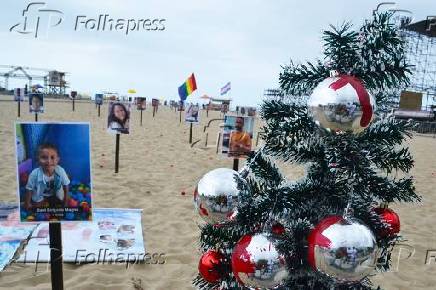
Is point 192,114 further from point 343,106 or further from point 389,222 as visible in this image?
point 343,106

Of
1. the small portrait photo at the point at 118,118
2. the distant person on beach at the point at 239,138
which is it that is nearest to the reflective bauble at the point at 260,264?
the distant person on beach at the point at 239,138

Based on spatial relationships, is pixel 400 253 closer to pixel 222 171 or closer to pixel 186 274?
pixel 186 274

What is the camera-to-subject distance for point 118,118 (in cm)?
771

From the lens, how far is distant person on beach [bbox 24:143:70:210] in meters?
2.38

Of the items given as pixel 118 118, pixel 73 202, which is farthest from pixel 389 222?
pixel 118 118

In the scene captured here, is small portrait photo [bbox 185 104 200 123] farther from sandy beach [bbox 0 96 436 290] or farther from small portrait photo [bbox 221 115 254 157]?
small portrait photo [bbox 221 115 254 157]

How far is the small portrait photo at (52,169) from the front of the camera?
2363 mm

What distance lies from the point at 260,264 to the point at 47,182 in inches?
57.8

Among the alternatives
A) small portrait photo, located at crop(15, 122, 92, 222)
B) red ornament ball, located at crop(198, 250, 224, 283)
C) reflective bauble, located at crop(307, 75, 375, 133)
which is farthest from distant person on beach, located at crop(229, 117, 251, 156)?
→ reflective bauble, located at crop(307, 75, 375, 133)

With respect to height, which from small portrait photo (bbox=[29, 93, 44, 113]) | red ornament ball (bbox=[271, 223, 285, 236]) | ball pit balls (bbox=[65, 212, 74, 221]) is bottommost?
ball pit balls (bbox=[65, 212, 74, 221])

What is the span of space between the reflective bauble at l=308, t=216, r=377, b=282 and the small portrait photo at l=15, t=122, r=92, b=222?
153cm

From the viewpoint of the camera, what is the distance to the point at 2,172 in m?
6.84

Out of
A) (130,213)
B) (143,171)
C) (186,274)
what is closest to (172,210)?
(130,213)

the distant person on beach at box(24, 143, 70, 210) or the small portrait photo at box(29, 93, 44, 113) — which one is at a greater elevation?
the small portrait photo at box(29, 93, 44, 113)
